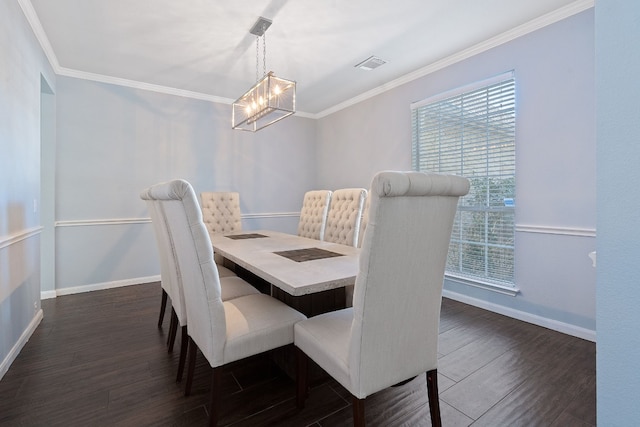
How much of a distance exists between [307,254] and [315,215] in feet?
4.20

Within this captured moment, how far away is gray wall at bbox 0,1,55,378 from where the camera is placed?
194 cm

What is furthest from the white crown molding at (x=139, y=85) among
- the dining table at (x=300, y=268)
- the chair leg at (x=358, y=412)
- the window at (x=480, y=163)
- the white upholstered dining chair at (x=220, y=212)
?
the chair leg at (x=358, y=412)

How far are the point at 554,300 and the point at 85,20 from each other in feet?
14.8

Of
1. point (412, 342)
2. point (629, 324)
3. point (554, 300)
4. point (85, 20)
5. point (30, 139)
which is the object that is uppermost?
point (85, 20)

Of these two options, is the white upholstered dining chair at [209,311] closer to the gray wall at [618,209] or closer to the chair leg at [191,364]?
the chair leg at [191,364]

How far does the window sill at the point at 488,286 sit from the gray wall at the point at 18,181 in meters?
3.67

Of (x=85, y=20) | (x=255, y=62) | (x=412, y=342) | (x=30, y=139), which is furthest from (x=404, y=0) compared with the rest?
(x=30, y=139)

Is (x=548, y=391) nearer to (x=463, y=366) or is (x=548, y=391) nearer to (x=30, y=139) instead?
(x=463, y=366)

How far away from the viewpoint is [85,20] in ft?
8.36

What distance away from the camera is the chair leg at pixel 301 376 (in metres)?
1.53

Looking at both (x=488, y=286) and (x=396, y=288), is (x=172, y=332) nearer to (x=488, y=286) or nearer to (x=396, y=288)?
(x=396, y=288)

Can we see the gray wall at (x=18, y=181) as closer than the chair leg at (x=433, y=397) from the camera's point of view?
No

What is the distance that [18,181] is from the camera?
2.21 m

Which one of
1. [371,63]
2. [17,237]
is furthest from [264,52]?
[17,237]
